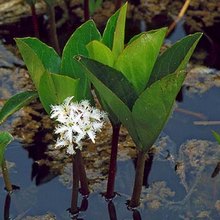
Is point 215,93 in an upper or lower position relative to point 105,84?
lower

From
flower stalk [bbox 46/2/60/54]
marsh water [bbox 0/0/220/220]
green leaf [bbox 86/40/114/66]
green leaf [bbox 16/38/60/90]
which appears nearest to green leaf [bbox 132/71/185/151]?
green leaf [bbox 86/40/114/66]

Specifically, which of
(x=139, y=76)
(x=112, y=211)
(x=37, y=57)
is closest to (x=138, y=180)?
(x=112, y=211)

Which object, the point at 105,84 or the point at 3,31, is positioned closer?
the point at 105,84

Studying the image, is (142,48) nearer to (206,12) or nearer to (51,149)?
(51,149)

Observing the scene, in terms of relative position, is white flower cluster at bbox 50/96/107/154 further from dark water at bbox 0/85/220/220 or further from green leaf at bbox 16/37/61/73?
dark water at bbox 0/85/220/220

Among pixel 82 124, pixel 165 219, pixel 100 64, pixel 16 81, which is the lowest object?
pixel 165 219

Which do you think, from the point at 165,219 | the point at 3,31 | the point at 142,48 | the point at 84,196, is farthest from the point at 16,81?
the point at 142,48
